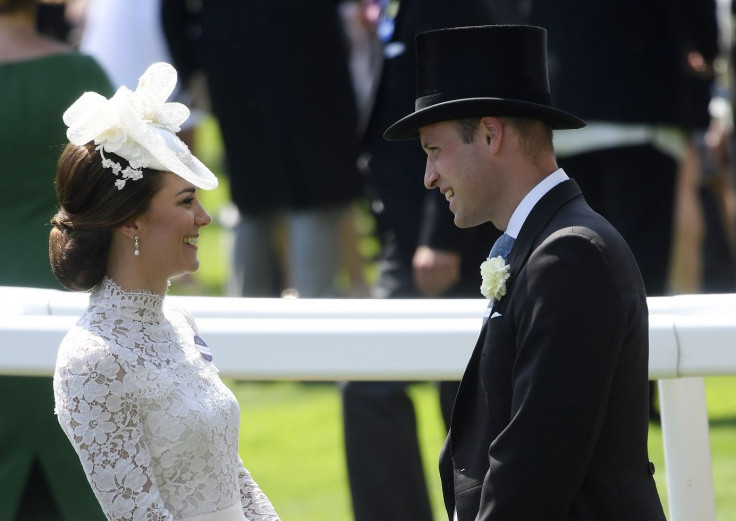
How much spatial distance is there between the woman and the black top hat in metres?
0.55

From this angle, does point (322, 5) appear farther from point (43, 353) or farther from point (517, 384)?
point (517, 384)

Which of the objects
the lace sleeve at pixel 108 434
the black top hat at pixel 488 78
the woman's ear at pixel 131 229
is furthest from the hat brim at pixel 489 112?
the lace sleeve at pixel 108 434

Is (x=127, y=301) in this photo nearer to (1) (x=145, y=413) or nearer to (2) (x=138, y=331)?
(2) (x=138, y=331)

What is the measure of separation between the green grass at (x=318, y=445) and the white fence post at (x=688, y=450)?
5.74 ft

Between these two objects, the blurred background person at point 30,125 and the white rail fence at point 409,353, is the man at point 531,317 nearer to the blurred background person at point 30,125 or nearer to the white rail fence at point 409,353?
the white rail fence at point 409,353

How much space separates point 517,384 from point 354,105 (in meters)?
4.05

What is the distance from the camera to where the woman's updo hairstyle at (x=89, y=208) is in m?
2.93

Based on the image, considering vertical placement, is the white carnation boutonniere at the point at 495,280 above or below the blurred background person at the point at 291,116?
above

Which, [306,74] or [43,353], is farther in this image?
[306,74]

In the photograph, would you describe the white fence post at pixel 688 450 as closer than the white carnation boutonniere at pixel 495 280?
No

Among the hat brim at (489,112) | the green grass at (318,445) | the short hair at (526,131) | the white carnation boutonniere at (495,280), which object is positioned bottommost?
the green grass at (318,445)

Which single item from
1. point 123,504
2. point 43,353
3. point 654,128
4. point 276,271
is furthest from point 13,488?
point 276,271

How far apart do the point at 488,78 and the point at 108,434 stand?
105cm

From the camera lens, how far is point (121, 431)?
2.78 meters
